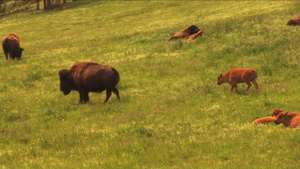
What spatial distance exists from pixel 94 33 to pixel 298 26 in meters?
22.3

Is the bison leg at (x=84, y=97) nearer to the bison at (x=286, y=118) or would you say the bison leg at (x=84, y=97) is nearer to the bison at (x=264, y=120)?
the bison at (x=264, y=120)

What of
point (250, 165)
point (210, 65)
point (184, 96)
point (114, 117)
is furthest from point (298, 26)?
point (250, 165)

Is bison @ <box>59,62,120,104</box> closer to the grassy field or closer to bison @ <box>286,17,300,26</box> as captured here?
the grassy field

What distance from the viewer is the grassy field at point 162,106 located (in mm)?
10234

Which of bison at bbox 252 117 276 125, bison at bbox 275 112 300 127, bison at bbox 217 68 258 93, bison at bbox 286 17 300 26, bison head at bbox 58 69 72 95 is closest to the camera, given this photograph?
bison at bbox 275 112 300 127

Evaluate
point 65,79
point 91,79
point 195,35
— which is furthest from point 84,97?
point 195,35

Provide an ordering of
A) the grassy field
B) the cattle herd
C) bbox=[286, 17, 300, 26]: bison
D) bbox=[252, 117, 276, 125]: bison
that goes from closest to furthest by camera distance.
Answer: the grassy field, bbox=[252, 117, 276, 125]: bison, the cattle herd, bbox=[286, 17, 300, 26]: bison

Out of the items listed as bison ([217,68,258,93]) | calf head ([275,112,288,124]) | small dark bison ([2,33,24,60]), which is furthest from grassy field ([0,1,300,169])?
small dark bison ([2,33,24,60])

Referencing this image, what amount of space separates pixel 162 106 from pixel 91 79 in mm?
3007

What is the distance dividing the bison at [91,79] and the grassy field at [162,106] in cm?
53

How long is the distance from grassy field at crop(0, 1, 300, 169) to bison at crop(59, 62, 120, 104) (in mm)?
534

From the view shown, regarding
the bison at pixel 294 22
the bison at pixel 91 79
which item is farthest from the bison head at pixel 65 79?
the bison at pixel 294 22

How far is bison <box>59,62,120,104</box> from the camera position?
16.3 metres

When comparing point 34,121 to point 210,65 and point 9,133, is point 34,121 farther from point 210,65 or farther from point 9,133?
point 210,65
